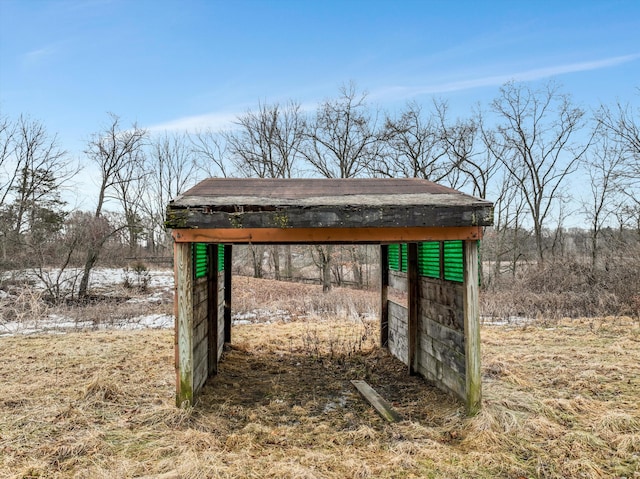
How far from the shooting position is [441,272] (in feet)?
14.5

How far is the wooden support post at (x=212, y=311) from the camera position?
512 cm

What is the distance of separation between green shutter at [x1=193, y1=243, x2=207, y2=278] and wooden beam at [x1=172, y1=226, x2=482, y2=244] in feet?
2.56

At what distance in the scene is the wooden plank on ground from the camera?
380cm

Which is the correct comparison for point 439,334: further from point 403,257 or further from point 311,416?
point 311,416

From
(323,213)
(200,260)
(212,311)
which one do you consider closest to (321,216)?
(323,213)

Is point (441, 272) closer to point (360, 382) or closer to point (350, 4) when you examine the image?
point (360, 382)

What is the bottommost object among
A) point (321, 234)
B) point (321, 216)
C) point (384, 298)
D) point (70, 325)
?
point (70, 325)

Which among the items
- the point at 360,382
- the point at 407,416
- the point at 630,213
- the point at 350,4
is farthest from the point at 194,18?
the point at 630,213

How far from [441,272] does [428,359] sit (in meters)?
1.13

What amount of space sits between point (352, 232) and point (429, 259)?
167 centimetres

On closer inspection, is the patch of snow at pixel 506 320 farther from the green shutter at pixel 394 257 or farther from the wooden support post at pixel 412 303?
the wooden support post at pixel 412 303

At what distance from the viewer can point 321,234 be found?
11.5 ft

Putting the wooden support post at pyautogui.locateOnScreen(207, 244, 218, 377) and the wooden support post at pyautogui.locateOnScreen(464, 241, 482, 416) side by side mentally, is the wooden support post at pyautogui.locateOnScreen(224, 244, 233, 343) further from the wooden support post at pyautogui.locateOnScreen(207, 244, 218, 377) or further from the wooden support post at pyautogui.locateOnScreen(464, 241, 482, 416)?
the wooden support post at pyautogui.locateOnScreen(464, 241, 482, 416)

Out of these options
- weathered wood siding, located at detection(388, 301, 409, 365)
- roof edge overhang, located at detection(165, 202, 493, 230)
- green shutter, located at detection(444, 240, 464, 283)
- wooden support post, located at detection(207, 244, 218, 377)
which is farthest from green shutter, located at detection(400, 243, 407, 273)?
wooden support post, located at detection(207, 244, 218, 377)
